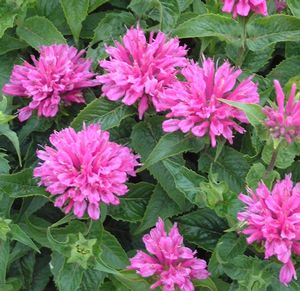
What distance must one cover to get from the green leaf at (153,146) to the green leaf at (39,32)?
0.86ft

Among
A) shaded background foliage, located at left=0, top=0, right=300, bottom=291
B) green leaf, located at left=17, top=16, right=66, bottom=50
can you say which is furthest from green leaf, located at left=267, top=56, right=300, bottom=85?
green leaf, located at left=17, top=16, right=66, bottom=50

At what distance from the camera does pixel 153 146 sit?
1.16 m

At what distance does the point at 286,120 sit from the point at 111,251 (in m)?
0.41

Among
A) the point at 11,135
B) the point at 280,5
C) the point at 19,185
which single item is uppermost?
the point at 280,5

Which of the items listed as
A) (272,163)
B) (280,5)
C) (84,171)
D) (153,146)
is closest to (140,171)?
(153,146)

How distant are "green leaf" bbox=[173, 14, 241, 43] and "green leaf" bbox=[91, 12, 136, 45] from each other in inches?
7.7

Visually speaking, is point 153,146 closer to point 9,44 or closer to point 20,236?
point 20,236

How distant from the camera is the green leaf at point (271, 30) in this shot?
1143 millimetres

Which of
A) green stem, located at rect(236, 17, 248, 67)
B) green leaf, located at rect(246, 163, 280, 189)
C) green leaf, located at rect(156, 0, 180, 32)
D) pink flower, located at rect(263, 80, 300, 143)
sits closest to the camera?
pink flower, located at rect(263, 80, 300, 143)

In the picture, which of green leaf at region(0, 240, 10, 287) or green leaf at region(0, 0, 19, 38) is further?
green leaf at region(0, 0, 19, 38)

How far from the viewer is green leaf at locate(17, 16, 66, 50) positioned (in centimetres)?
128

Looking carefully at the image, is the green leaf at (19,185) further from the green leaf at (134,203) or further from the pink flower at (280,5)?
the pink flower at (280,5)

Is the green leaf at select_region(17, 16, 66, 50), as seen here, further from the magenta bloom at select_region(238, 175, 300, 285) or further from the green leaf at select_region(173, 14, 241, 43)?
the magenta bloom at select_region(238, 175, 300, 285)

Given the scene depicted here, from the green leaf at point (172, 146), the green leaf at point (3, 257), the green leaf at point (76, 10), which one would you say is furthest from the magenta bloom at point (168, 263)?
the green leaf at point (76, 10)
